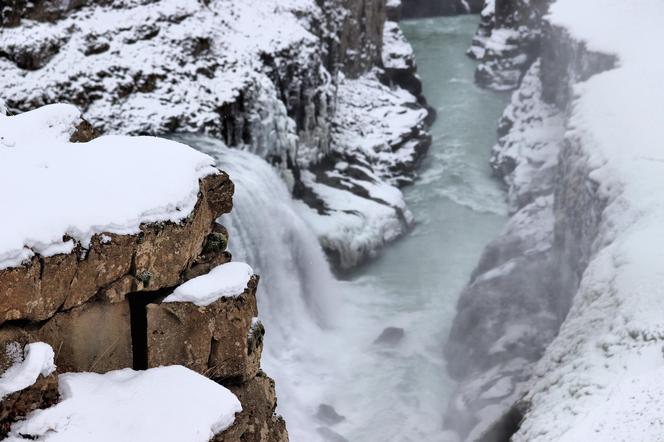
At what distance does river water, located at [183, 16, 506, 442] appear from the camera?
17844mm

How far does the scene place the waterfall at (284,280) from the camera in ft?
60.5

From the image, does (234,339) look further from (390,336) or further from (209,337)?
(390,336)

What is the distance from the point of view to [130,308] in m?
8.34

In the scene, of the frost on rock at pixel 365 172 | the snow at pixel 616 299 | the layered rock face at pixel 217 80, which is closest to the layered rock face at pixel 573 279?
the snow at pixel 616 299

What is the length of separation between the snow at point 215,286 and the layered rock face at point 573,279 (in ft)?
17.0

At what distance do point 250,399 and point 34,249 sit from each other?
310 cm

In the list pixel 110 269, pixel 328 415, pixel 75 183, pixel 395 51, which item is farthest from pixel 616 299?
pixel 395 51

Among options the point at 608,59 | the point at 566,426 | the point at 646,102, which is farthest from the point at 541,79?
the point at 566,426

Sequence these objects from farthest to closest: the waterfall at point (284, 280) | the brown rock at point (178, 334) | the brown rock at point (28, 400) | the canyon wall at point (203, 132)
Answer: the waterfall at point (284, 280) → the brown rock at point (178, 334) → the canyon wall at point (203, 132) → the brown rock at point (28, 400)

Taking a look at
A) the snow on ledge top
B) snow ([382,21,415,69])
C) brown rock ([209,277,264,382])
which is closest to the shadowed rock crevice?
brown rock ([209,277,264,382])

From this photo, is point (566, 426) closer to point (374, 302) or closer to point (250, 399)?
point (250, 399)

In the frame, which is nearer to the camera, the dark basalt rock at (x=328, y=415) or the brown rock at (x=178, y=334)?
the brown rock at (x=178, y=334)

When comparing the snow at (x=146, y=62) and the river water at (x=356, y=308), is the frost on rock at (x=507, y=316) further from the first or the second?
the snow at (x=146, y=62)

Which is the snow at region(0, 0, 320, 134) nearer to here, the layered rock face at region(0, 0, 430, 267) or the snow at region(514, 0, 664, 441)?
the layered rock face at region(0, 0, 430, 267)
